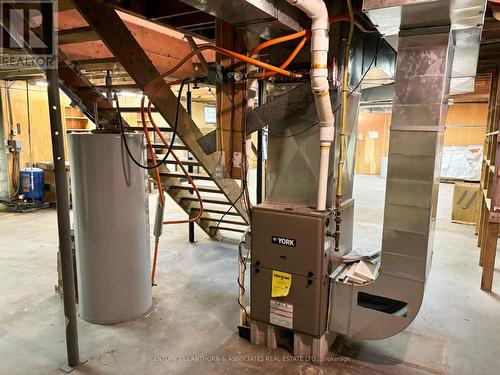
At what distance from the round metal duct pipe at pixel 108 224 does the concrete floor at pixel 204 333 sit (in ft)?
0.56

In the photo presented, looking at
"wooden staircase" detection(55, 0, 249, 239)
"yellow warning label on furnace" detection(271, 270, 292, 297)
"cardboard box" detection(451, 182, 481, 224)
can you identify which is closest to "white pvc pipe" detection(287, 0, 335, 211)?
"yellow warning label on furnace" detection(271, 270, 292, 297)

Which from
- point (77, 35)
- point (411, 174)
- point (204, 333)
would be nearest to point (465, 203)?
point (411, 174)

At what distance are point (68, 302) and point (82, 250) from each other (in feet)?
1.79

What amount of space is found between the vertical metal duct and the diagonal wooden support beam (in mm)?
1387

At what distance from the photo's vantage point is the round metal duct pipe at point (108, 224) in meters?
2.35

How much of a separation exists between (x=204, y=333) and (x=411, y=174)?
1674mm

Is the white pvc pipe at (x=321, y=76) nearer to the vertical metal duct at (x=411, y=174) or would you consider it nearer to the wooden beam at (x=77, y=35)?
the vertical metal duct at (x=411, y=174)

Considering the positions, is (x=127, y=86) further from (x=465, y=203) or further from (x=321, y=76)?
(x=465, y=203)

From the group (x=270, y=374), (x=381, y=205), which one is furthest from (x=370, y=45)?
(x=381, y=205)

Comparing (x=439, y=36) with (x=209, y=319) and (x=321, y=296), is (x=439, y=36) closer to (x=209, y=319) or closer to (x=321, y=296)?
(x=321, y=296)

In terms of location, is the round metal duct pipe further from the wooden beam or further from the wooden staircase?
the wooden beam

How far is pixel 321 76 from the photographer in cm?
179

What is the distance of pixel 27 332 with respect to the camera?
7.94 feet

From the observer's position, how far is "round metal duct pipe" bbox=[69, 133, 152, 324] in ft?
7.72
